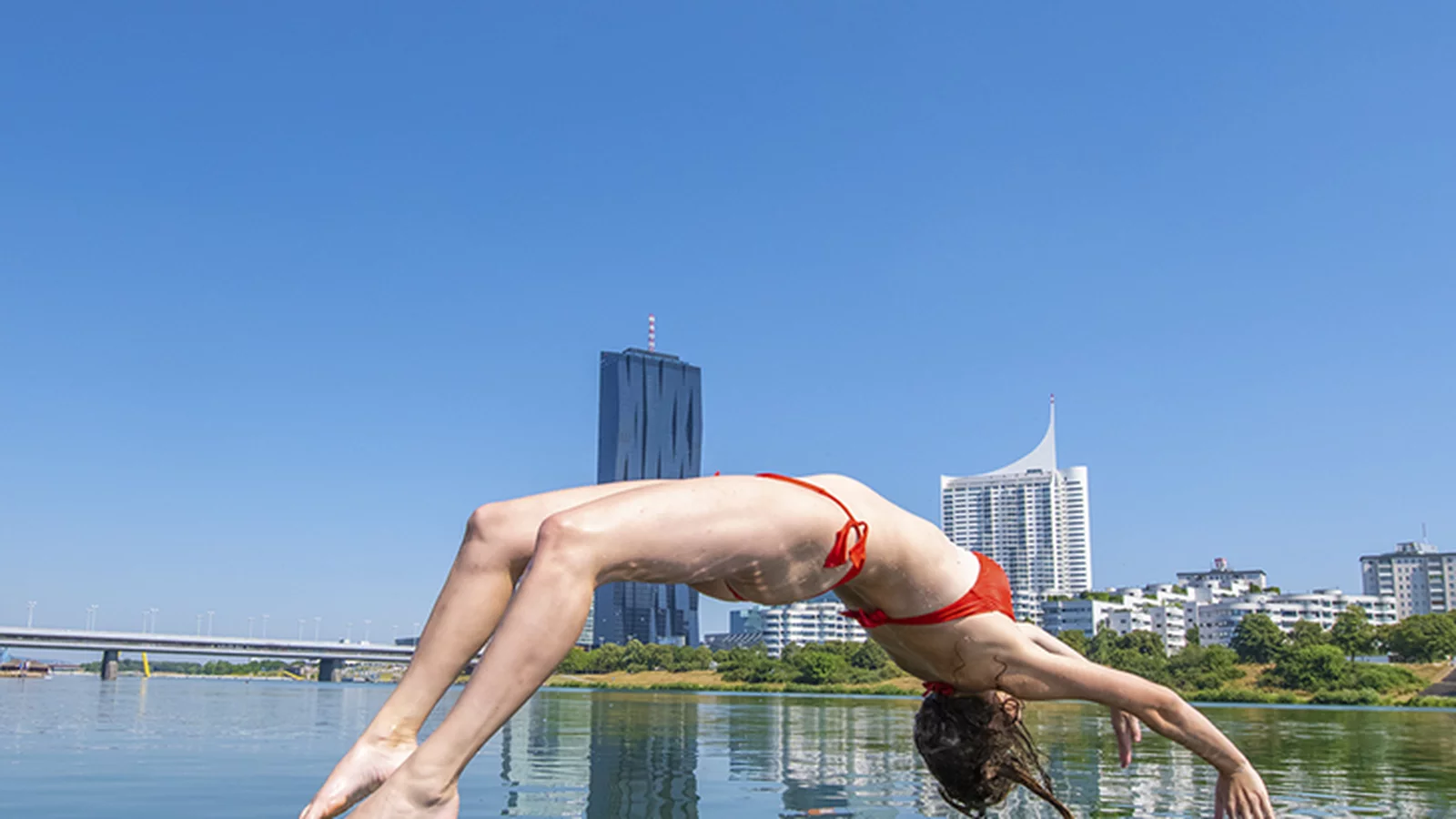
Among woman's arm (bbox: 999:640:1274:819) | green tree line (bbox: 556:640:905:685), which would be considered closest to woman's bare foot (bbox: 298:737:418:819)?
woman's arm (bbox: 999:640:1274:819)

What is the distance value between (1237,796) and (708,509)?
6.97 ft

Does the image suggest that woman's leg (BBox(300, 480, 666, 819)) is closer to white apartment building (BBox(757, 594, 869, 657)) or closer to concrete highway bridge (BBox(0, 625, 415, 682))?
concrete highway bridge (BBox(0, 625, 415, 682))

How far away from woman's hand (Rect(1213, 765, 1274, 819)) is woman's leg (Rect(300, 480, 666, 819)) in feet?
7.10

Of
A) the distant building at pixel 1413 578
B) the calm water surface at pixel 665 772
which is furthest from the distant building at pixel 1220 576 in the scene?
the calm water surface at pixel 665 772

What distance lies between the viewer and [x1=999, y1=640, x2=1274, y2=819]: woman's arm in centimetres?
339

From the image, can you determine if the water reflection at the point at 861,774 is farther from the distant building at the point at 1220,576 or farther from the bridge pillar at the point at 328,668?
the distant building at the point at 1220,576

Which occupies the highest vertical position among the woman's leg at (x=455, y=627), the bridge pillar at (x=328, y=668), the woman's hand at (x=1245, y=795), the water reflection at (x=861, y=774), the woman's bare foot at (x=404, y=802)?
the woman's leg at (x=455, y=627)

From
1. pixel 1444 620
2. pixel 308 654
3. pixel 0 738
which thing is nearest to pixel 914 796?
pixel 0 738

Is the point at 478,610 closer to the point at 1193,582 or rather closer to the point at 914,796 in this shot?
the point at 914,796

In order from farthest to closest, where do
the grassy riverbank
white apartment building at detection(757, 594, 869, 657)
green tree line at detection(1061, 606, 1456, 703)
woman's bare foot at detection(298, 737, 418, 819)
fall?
1. white apartment building at detection(757, 594, 869, 657)
2. green tree line at detection(1061, 606, 1456, 703)
3. the grassy riverbank
4. woman's bare foot at detection(298, 737, 418, 819)

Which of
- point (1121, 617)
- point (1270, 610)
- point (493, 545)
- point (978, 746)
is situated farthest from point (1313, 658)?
point (493, 545)

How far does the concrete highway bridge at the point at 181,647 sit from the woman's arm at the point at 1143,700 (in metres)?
77.8

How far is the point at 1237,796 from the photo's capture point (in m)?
3.55

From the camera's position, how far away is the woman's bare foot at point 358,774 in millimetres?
2684
